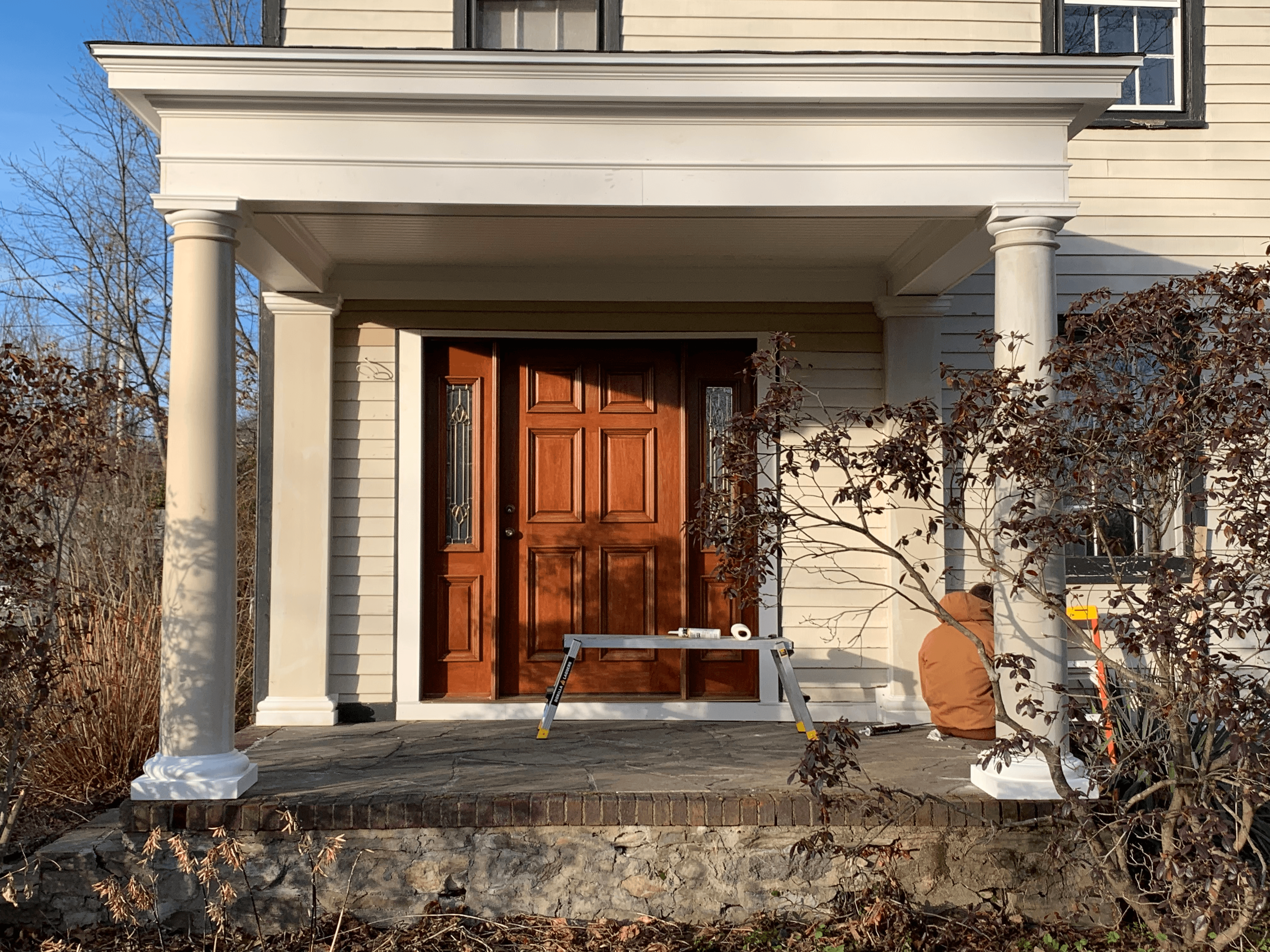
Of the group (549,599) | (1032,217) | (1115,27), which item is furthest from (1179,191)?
(549,599)

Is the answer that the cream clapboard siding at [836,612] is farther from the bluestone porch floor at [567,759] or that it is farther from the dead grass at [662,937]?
the dead grass at [662,937]

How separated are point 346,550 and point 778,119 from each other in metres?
3.35

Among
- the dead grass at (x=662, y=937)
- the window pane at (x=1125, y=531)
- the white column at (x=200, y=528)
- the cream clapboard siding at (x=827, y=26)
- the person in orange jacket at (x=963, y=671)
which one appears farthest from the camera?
the window pane at (x=1125, y=531)

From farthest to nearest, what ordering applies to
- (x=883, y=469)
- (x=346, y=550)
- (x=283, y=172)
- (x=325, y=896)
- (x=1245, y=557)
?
(x=346, y=550) < (x=283, y=172) < (x=325, y=896) < (x=883, y=469) < (x=1245, y=557)

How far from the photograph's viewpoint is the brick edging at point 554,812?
13.6 ft

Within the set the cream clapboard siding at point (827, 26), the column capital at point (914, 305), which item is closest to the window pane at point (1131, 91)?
the cream clapboard siding at point (827, 26)

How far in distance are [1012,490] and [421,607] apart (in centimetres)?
332

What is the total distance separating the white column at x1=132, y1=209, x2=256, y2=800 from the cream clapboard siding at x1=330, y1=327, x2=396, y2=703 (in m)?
1.74

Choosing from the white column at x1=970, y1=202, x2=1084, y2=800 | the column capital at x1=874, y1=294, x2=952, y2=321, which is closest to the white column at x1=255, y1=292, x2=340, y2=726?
the column capital at x1=874, y1=294, x2=952, y2=321

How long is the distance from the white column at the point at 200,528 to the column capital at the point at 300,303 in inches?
63.9

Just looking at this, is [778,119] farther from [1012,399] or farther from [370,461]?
[370,461]

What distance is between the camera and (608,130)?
4.51m

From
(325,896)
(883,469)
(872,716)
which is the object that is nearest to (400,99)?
(883,469)

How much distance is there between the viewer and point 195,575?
4324 mm
